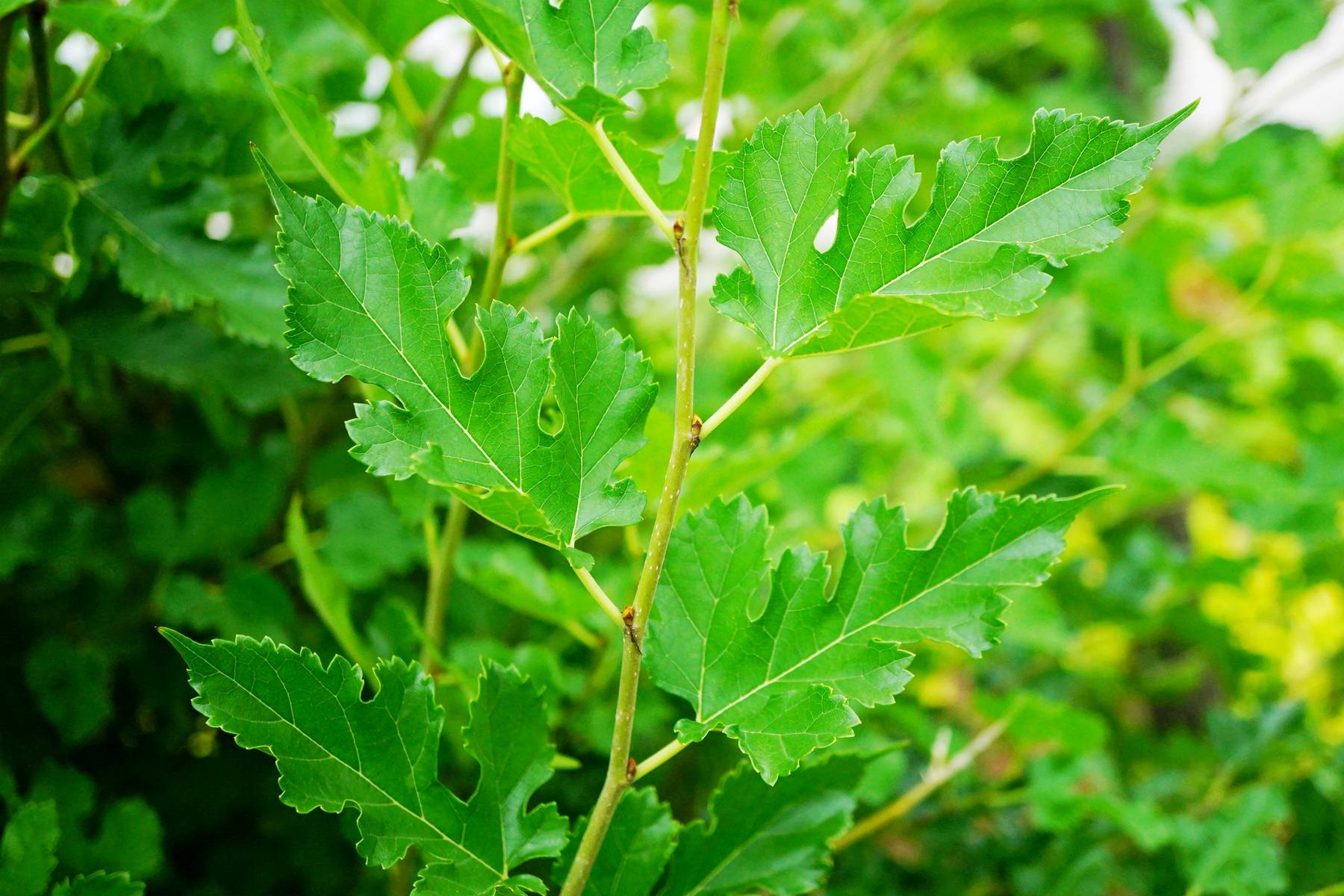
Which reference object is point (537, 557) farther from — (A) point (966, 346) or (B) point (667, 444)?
(A) point (966, 346)

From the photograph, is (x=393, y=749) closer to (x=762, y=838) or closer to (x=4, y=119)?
(x=762, y=838)

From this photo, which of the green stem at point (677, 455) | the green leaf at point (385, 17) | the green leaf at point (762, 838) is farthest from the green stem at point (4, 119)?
the green leaf at point (762, 838)

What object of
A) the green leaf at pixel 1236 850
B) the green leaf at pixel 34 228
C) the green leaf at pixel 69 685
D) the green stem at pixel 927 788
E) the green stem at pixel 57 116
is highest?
the green stem at pixel 57 116

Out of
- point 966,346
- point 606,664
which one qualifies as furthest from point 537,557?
point 966,346

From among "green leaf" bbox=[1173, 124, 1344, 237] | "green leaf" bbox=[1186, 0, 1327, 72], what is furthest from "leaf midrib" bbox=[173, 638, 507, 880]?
"green leaf" bbox=[1186, 0, 1327, 72]

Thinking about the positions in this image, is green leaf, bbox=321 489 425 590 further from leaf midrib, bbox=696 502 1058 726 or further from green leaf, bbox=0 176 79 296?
leaf midrib, bbox=696 502 1058 726

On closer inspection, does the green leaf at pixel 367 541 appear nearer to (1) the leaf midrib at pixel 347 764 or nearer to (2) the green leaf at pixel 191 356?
(2) the green leaf at pixel 191 356

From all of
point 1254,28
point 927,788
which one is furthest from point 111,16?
point 1254,28
